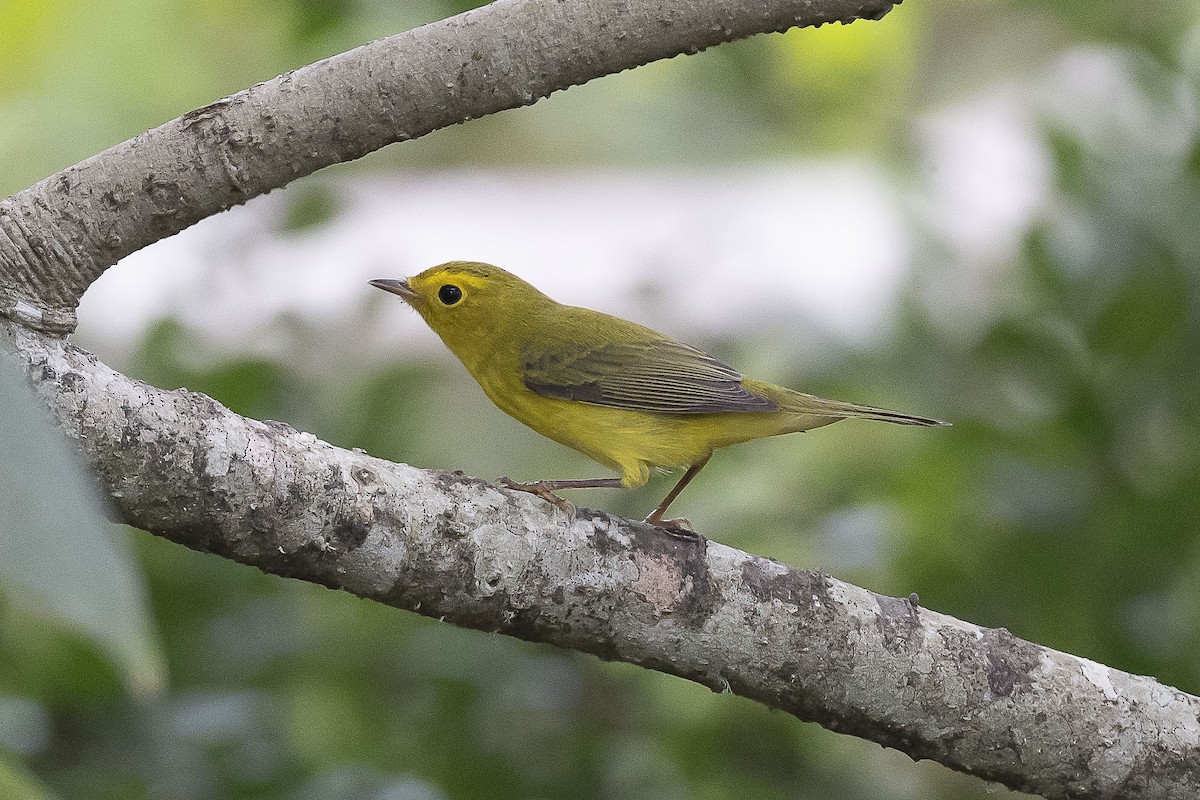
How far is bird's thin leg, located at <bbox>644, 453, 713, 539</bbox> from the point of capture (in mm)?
2713

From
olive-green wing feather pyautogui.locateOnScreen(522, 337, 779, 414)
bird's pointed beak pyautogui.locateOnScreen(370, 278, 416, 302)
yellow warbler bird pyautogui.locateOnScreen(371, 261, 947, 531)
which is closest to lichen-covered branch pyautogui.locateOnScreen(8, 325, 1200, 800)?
yellow warbler bird pyautogui.locateOnScreen(371, 261, 947, 531)

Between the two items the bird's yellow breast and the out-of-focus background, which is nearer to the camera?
the out-of-focus background

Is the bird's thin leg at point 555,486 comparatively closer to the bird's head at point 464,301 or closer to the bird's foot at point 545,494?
the bird's foot at point 545,494

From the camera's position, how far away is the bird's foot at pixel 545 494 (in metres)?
2.60

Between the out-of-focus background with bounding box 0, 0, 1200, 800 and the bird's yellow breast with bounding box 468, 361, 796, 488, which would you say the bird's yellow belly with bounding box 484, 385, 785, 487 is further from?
the out-of-focus background with bounding box 0, 0, 1200, 800

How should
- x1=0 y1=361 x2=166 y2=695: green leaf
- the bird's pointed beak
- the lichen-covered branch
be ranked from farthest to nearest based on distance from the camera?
the bird's pointed beak < the lichen-covered branch < x1=0 y1=361 x2=166 y2=695: green leaf

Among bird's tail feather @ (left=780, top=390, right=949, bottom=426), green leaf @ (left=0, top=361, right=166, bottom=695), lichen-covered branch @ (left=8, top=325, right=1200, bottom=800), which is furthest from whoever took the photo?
bird's tail feather @ (left=780, top=390, right=949, bottom=426)

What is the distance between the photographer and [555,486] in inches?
121

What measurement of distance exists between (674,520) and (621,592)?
763 millimetres

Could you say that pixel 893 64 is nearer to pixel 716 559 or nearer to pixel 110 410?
pixel 716 559

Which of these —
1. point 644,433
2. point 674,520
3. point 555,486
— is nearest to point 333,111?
point 555,486

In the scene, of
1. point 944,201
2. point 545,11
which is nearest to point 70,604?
point 545,11

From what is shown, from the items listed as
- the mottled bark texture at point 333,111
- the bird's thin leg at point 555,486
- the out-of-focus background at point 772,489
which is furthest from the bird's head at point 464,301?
the mottled bark texture at point 333,111

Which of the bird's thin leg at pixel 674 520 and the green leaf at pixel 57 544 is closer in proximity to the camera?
the green leaf at pixel 57 544
